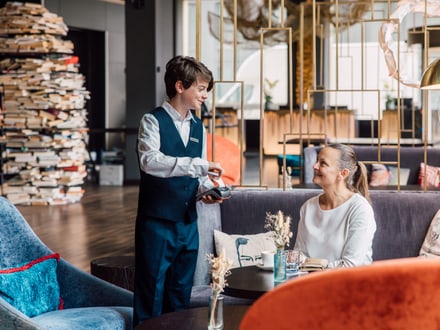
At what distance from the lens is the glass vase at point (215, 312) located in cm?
Answer: 277

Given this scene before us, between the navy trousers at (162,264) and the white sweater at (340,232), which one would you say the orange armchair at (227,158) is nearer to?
the white sweater at (340,232)

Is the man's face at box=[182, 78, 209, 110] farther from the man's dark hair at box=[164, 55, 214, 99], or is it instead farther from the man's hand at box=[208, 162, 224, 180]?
the man's hand at box=[208, 162, 224, 180]

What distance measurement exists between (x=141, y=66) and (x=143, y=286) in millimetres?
11068

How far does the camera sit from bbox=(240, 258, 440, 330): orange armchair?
1724 mm

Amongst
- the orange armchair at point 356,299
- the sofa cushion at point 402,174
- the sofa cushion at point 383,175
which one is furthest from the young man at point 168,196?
the sofa cushion at point 402,174

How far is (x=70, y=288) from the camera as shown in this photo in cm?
396

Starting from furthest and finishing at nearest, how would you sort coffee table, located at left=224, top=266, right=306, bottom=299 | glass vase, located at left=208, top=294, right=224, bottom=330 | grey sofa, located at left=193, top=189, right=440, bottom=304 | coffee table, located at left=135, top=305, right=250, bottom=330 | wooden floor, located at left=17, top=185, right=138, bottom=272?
wooden floor, located at left=17, top=185, right=138, bottom=272 < grey sofa, located at left=193, top=189, right=440, bottom=304 < coffee table, located at left=224, top=266, right=306, bottom=299 < coffee table, located at left=135, top=305, right=250, bottom=330 < glass vase, located at left=208, top=294, right=224, bottom=330

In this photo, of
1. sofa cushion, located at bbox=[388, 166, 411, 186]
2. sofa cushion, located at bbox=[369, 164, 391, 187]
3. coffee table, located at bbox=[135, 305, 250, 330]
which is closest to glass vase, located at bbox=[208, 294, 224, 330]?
coffee table, located at bbox=[135, 305, 250, 330]

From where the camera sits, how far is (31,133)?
39.4 ft

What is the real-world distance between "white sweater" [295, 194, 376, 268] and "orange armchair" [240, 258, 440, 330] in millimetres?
2055

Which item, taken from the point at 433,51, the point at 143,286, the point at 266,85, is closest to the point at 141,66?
the point at 433,51

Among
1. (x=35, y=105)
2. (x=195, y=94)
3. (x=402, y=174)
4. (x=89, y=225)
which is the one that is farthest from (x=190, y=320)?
(x=35, y=105)

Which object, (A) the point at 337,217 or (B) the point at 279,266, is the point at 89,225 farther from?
(B) the point at 279,266

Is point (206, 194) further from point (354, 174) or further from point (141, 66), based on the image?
point (141, 66)
